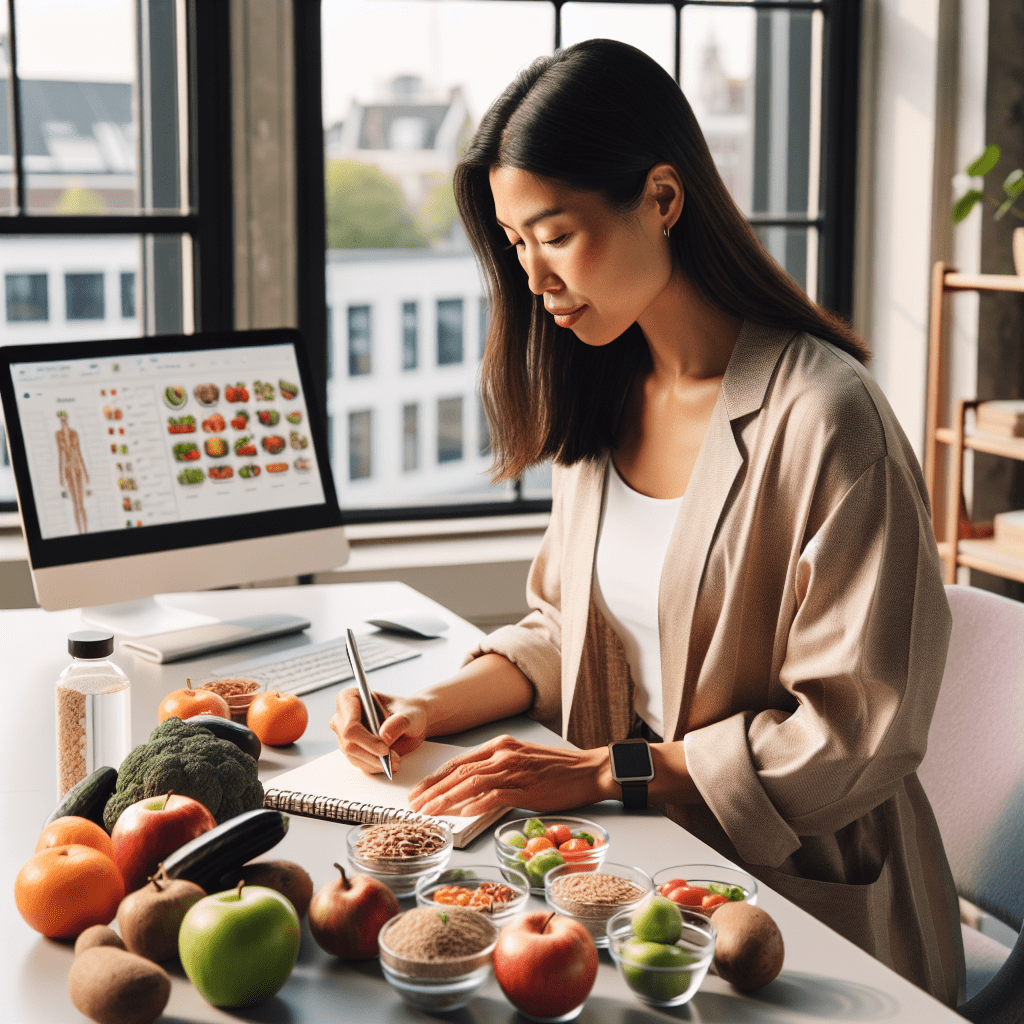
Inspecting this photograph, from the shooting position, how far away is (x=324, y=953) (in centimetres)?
96

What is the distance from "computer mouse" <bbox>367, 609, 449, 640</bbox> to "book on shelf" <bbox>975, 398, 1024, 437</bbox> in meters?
1.43

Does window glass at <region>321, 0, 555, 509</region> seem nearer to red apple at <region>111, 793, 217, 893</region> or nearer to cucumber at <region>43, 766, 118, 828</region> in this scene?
cucumber at <region>43, 766, 118, 828</region>

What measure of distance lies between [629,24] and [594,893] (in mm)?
2715

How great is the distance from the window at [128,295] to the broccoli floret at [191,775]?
78.7 inches

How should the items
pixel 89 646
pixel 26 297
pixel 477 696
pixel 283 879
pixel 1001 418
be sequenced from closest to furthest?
pixel 283 879, pixel 89 646, pixel 477 696, pixel 1001 418, pixel 26 297

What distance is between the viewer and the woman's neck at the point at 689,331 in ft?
5.02

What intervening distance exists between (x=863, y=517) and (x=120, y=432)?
3.96ft

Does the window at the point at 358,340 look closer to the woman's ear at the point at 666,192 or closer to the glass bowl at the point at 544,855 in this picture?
the woman's ear at the point at 666,192

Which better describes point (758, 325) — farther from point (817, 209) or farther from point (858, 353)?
point (817, 209)

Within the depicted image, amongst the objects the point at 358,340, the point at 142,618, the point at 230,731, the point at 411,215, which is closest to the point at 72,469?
the point at 142,618

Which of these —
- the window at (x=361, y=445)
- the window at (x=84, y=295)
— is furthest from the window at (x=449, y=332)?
the window at (x=84, y=295)

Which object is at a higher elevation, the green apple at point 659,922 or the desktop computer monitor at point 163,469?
the desktop computer monitor at point 163,469

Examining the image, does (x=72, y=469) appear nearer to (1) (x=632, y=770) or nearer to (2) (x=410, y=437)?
(1) (x=632, y=770)

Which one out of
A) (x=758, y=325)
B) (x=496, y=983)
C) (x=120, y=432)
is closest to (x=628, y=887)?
(x=496, y=983)
